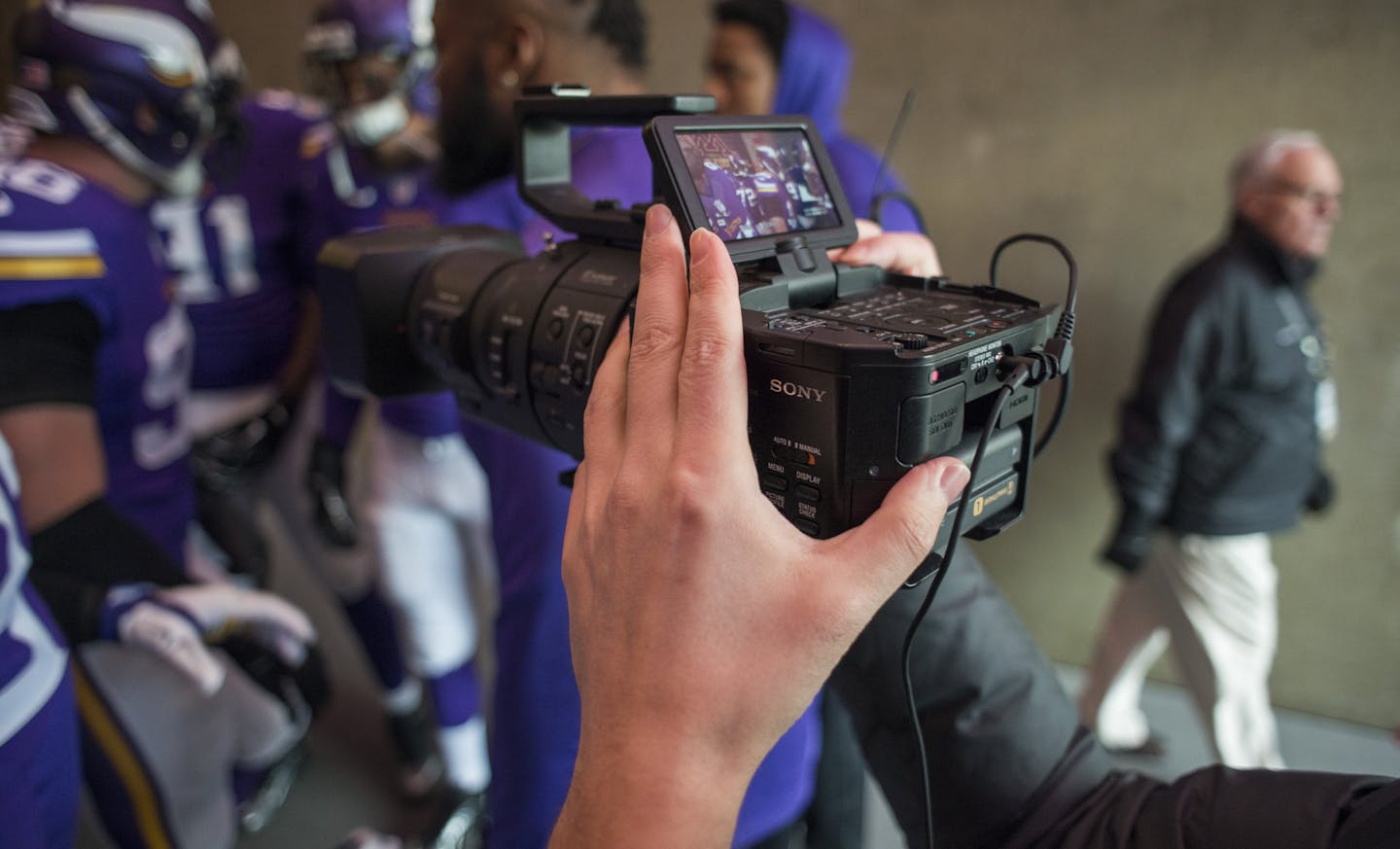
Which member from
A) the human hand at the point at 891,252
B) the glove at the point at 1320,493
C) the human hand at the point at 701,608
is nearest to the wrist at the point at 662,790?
the human hand at the point at 701,608

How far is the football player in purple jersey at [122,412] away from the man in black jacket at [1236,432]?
5.44 feet

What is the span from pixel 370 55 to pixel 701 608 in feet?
6.45

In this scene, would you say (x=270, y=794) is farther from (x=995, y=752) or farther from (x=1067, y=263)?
(x=1067, y=263)

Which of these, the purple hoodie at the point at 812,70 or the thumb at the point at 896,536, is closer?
the thumb at the point at 896,536

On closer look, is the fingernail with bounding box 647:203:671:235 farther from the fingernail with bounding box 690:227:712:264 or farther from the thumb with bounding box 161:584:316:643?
the thumb with bounding box 161:584:316:643

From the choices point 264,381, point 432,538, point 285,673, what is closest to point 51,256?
point 285,673

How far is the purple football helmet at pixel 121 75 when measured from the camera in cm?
142

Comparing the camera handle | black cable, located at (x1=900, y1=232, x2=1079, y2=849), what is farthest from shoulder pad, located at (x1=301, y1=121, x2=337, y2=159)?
black cable, located at (x1=900, y1=232, x2=1079, y2=849)

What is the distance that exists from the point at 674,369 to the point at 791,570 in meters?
0.12

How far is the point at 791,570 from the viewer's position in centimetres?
40

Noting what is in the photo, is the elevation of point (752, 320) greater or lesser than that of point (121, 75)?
lesser

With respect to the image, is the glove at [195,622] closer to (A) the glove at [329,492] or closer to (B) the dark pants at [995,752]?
(A) the glove at [329,492]

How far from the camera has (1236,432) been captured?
1758 mm

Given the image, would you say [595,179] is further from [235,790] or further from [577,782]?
[235,790]
